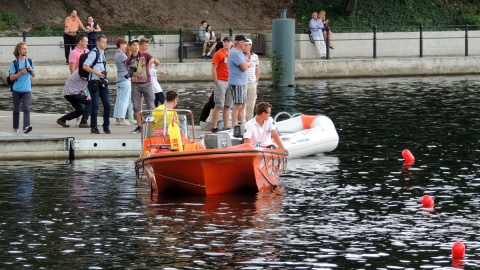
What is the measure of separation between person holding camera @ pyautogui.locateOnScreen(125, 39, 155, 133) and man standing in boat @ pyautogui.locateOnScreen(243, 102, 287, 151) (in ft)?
12.9

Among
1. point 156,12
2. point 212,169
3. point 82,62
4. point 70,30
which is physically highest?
point 156,12

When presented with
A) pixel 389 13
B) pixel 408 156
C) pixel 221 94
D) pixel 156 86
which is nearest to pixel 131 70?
pixel 221 94

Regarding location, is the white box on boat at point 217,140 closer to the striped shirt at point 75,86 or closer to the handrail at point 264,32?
the striped shirt at point 75,86

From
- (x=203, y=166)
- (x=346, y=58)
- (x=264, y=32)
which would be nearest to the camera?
(x=203, y=166)

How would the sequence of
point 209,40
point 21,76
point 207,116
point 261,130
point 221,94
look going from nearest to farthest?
1. point 261,130
2. point 21,76
3. point 221,94
4. point 207,116
5. point 209,40

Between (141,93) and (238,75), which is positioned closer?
(238,75)

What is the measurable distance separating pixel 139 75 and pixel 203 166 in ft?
16.6

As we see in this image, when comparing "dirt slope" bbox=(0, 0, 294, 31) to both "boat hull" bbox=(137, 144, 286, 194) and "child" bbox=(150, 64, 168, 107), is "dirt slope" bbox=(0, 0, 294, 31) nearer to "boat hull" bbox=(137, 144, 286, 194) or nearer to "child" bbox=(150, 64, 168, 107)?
"child" bbox=(150, 64, 168, 107)

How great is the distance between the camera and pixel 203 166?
17.3 m

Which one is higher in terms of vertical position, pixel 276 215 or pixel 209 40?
pixel 209 40

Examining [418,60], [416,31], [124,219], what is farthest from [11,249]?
[416,31]

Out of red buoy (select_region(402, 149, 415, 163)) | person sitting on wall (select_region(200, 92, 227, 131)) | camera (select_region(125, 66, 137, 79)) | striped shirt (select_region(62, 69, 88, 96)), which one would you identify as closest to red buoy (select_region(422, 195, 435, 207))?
red buoy (select_region(402, 149, 415, 163))

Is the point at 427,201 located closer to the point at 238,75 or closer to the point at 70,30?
the point at 238,75

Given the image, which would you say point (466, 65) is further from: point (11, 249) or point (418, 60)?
point (11, 249)
